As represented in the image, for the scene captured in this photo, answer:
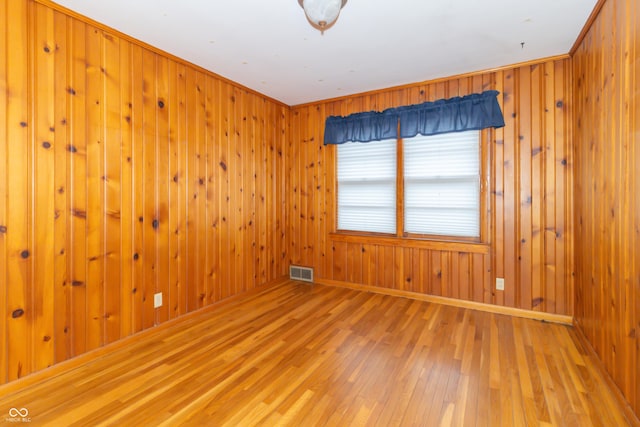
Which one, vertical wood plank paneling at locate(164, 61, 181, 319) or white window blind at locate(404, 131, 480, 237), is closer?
vertical wood plank paneling at locate(164, 61, 181, 319)

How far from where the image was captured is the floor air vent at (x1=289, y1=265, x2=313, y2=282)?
14.1ft

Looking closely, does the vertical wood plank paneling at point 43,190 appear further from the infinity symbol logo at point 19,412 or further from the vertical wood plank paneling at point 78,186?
the infinity symbol logo at point 19,412

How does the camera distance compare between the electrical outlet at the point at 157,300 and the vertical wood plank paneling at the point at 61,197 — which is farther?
the electrical outlet at the point at 157,300

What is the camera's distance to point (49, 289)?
206 cm

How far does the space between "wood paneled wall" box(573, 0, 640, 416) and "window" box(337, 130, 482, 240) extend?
95 centimetres

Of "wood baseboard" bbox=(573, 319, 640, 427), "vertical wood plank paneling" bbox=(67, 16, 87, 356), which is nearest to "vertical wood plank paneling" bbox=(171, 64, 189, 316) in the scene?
"vertical wood plank paneling" bbox=(67, 16, 87, 356)

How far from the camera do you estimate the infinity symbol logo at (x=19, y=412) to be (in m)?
1.68

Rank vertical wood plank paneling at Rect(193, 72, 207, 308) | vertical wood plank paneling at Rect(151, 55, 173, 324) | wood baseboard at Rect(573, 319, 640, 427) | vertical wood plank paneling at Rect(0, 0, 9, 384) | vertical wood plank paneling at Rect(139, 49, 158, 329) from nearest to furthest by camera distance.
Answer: wood baseboard at Rect(573, 319, 640, 427) < vertical wood plank paneling at Rect(0, 0, 9, 384) < vertical wood plank paneling at Rect(139, 49, 158, 329) < vertical wood plank paneling at Rect(151, 55, 173, 324) < vertical wood plank paneling at Rect(193, 72, 207, 308)

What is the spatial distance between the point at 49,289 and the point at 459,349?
3.01 m

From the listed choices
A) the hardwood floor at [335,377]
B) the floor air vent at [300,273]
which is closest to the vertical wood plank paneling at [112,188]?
the hardwood floor at [335,377]

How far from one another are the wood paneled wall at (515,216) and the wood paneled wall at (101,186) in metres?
1.95

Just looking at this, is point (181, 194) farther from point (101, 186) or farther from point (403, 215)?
point (403, 215)

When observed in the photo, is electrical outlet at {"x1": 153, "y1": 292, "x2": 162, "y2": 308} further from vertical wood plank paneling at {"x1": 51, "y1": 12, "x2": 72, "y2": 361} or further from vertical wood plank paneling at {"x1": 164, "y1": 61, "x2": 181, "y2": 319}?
vertical wood plank paneling at {"x1": 51, "y1": 12, "x2": 72, "y2": 361}

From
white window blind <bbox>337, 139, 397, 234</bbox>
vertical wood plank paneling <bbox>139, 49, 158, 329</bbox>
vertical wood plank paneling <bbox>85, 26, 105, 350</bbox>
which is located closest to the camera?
vertical wood plank paneling <bbox>85, 26, 105, 350</bbox>
